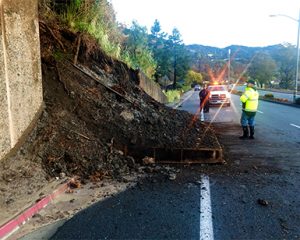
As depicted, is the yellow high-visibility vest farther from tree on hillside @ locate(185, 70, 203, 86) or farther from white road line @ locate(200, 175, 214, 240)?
tree on hillside @ locate(185, 70, 203, 86)

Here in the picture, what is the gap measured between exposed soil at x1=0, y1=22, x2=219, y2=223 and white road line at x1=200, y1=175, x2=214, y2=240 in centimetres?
163

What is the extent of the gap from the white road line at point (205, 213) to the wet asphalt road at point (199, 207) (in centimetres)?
4

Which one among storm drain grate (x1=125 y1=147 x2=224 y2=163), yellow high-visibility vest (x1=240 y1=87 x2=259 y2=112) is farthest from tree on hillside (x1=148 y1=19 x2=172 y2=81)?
storm drain grate (x1=125 y1=147 x2=224 y2=163)

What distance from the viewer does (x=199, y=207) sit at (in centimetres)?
543

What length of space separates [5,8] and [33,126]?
2245mm

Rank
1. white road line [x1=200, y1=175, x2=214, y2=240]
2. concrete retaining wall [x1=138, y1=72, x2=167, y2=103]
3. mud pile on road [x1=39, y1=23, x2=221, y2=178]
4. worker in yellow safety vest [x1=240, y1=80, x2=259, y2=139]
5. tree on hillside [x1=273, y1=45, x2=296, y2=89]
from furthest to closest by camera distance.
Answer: tree on hillside [x1=273, y1=45, x2=296, y2=89], concrete retaining wall [x1=138, y1=72, x2=167, y2=103], worker in yellow safety vest [x1=240, y1=80, x2=259, y2=139], mud pile on road [x1=39, y1=23, x2=221, y2=178], white road line [x1=200, y1=175, x2=214, y2=240]

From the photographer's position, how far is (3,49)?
20.8 ft

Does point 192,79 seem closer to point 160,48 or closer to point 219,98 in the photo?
point 160,48

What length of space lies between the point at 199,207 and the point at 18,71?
13.3ft

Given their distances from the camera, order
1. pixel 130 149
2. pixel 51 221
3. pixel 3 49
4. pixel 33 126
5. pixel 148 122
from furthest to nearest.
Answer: pixel 148 122 < pixel 130 149 < pixel 33 126 < pixel 3 49 < pixel 51 221

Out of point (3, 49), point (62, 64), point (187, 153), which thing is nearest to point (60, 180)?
point (3, 49)

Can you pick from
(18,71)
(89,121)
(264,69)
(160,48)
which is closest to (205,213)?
(89,121)

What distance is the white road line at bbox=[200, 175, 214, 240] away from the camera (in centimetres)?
448

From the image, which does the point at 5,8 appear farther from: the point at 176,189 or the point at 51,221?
the point at 176,189
